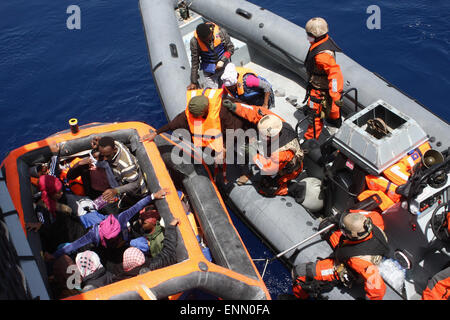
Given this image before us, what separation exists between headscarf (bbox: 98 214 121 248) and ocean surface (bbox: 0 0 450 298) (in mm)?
3180

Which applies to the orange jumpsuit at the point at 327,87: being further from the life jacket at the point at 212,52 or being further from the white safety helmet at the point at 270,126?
the life jacket at the point at 212,52

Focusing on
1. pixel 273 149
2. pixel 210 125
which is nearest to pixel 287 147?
pixel 273 149

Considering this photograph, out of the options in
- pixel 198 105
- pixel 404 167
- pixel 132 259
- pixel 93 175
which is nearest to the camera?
pixel 132 259

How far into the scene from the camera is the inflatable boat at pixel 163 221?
207cm

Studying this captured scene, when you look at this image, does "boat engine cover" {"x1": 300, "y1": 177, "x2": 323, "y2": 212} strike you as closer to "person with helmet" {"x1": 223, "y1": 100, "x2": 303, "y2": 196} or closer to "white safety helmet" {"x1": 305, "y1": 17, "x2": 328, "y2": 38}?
"person with helmet" {"x1": 223, "y1": 100, "x2": 303, "y2": 196}

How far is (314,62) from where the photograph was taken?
3750 millimetres

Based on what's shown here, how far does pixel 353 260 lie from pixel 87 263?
188cm

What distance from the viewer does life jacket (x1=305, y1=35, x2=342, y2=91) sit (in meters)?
3.65

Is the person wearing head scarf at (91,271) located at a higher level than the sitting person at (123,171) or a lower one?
lower

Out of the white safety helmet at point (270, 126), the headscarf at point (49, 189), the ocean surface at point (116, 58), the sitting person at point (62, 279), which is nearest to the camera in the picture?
the sitting person at point (62, 279)

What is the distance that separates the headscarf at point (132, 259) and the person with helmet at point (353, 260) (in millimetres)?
1259

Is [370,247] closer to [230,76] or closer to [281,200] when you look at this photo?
[281,200]

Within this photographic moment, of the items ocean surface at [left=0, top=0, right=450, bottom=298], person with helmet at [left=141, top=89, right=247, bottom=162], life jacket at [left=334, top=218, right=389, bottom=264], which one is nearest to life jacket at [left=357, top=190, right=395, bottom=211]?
life jacket at [left=334, top=218, right=389, bottom=264]

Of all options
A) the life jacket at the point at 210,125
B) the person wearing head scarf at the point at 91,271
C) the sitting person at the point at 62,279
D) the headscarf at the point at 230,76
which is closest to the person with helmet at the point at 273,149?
the life jacket at the point at 210,125
